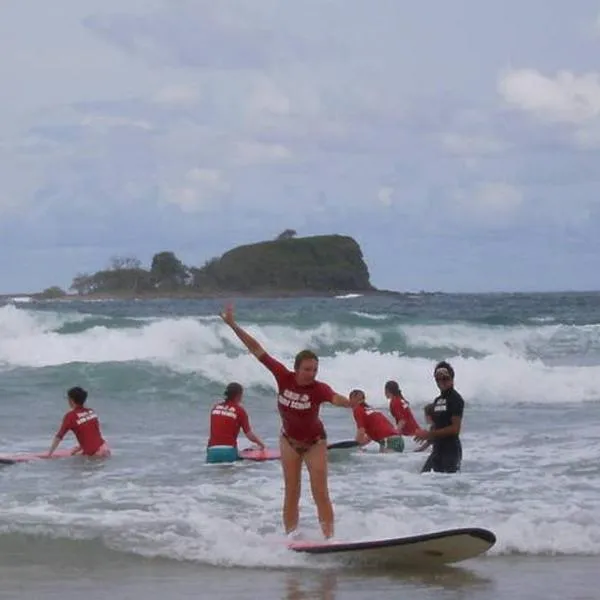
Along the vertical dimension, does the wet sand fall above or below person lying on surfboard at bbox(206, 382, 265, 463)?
below

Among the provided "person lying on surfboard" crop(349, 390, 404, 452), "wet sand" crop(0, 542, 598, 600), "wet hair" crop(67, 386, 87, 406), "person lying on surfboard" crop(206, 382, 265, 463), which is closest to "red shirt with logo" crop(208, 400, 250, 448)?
"person lying on surfboard" crop(206, 382, 265, 463)

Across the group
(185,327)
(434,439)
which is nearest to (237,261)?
(185,327)

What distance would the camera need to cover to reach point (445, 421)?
40.5ft

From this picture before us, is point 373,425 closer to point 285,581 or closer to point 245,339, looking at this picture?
point 245,339

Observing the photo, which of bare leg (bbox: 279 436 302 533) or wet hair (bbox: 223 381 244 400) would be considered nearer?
bare leg (bbox: 279 436 302 533)

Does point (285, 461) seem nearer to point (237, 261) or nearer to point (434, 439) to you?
point (434, 439)

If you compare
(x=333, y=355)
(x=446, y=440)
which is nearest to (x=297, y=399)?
(x=446, y=440)

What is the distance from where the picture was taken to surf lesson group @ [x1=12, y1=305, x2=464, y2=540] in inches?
368

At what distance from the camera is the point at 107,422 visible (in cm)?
2008

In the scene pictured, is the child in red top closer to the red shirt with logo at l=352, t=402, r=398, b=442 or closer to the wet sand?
the red shirt with logo at l=352, t=402, r=398, b=442

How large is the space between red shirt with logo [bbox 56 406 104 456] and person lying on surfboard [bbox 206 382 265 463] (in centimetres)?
133

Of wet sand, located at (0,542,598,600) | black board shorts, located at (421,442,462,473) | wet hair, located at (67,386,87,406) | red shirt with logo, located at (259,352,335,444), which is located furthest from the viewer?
wet hair, located at (67,386,87,406)

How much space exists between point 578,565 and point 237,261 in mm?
101915

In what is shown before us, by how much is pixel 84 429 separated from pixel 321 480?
614 cm
